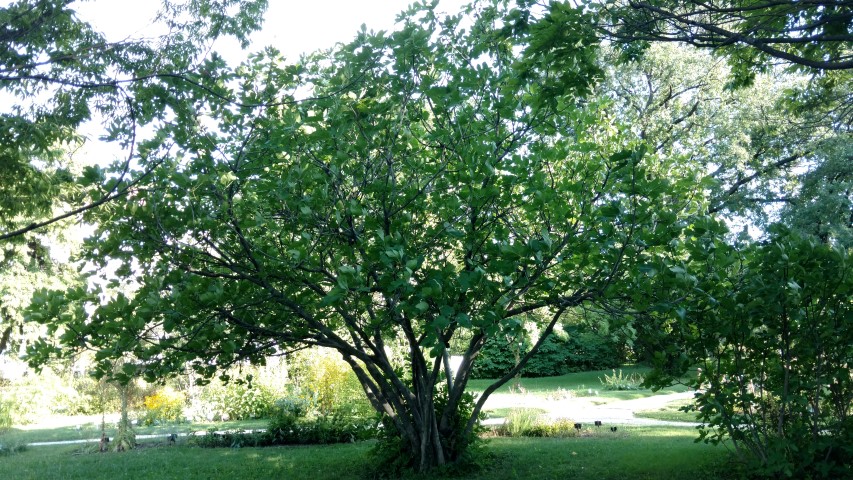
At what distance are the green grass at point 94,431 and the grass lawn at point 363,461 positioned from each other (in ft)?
7.36

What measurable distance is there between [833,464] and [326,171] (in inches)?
188

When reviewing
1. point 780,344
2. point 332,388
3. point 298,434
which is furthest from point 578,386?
point 780,344

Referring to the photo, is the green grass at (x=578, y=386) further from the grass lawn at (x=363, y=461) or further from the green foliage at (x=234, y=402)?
the grass lawn at (x=363, y=461)

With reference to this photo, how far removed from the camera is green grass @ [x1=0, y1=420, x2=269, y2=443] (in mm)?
13633

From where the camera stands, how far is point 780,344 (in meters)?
5.51

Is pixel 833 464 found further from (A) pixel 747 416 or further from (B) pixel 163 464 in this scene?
(B) pixel 163 464

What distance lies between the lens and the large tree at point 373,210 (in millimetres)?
5203

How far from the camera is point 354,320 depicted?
21.1 ft

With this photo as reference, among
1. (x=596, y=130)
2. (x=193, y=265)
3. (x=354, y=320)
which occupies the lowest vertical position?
(x=354, y=320)

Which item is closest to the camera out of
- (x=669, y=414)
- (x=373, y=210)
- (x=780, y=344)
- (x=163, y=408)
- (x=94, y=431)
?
(x=780, y=344)

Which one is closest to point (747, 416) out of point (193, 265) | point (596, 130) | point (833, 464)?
point (833, 464)

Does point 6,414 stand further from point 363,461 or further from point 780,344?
point 780,344

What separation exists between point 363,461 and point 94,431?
30.7 feet

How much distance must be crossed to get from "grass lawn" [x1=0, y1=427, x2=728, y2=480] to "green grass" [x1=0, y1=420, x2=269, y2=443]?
2243 mm
